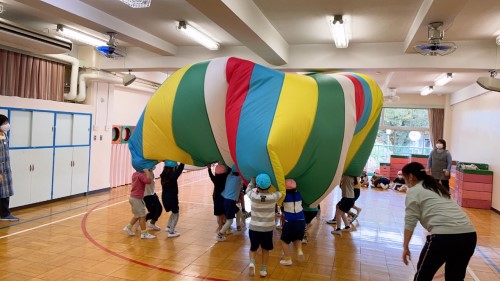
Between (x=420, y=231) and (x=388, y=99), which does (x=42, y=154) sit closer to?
(x=420, y=231)

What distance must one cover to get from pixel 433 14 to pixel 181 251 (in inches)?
170

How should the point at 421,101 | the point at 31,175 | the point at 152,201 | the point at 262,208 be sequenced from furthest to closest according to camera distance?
the point at 421,101, the point at 31,175, the point at 152,201, the point at 262,208

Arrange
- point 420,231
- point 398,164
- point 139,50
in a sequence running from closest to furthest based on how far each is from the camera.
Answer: point 420,231
point 139,50
point 398,164

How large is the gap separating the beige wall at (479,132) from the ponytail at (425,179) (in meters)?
6.97

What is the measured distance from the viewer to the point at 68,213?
6793 millimetres

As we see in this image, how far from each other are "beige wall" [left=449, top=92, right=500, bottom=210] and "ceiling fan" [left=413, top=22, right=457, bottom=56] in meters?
5.14

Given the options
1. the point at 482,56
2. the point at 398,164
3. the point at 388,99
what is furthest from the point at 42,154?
the point at 398,164

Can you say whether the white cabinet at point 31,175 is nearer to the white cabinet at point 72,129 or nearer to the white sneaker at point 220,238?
the white cabinet at point 72,129

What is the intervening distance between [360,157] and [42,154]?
5.87 metres

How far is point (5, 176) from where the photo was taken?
607 centimetres

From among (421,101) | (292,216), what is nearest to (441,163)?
(292,216)

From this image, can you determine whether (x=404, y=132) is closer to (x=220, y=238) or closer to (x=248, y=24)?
(x=220, y=238)

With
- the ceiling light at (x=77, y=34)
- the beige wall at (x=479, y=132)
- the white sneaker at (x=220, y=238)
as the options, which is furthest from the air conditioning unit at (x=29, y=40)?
the beige wall at (x=479, y=132)

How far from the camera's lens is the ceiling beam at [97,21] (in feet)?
16.2
